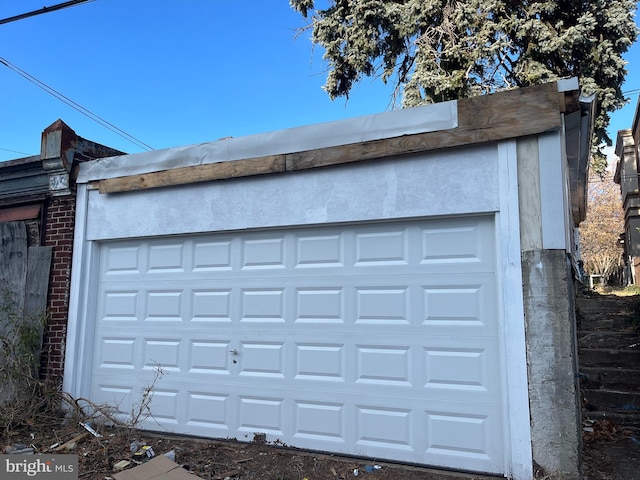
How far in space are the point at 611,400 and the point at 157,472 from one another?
17.6 feet

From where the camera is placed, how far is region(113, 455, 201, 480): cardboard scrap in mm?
3928

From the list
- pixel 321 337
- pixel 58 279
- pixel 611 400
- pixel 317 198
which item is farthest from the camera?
pixel 58 279

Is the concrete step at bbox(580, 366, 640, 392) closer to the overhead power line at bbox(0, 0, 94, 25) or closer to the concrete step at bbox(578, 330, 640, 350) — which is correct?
the concrete step at bbox(578, 330, 640, 350)

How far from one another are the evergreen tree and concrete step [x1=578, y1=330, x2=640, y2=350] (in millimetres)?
5775

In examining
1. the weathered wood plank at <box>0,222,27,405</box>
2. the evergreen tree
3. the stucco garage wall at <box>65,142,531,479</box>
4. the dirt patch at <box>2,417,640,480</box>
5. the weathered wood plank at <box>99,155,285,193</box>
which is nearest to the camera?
the stucco garage wall at <box>65,142,531,479</box>

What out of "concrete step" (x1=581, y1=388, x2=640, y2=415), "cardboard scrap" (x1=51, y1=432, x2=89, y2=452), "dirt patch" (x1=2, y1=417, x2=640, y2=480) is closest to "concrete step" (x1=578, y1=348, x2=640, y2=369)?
"concrete step" (x1=581, y1=388, x2=640, y2=415)

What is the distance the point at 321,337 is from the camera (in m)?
4.68

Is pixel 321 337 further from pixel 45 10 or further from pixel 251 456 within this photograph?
pixel 45 10

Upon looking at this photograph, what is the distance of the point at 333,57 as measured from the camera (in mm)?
13164

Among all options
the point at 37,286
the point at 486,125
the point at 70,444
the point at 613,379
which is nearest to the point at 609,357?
the point at 613,379

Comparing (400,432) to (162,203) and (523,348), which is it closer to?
(523,348)

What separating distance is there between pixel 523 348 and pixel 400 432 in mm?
1357


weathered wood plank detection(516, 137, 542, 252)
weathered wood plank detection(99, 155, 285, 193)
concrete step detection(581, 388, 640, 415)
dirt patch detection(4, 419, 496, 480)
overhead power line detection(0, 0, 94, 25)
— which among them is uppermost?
overhead power line detection(0, 0, 94, 25)

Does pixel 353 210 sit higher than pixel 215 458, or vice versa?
pixel 353 210
